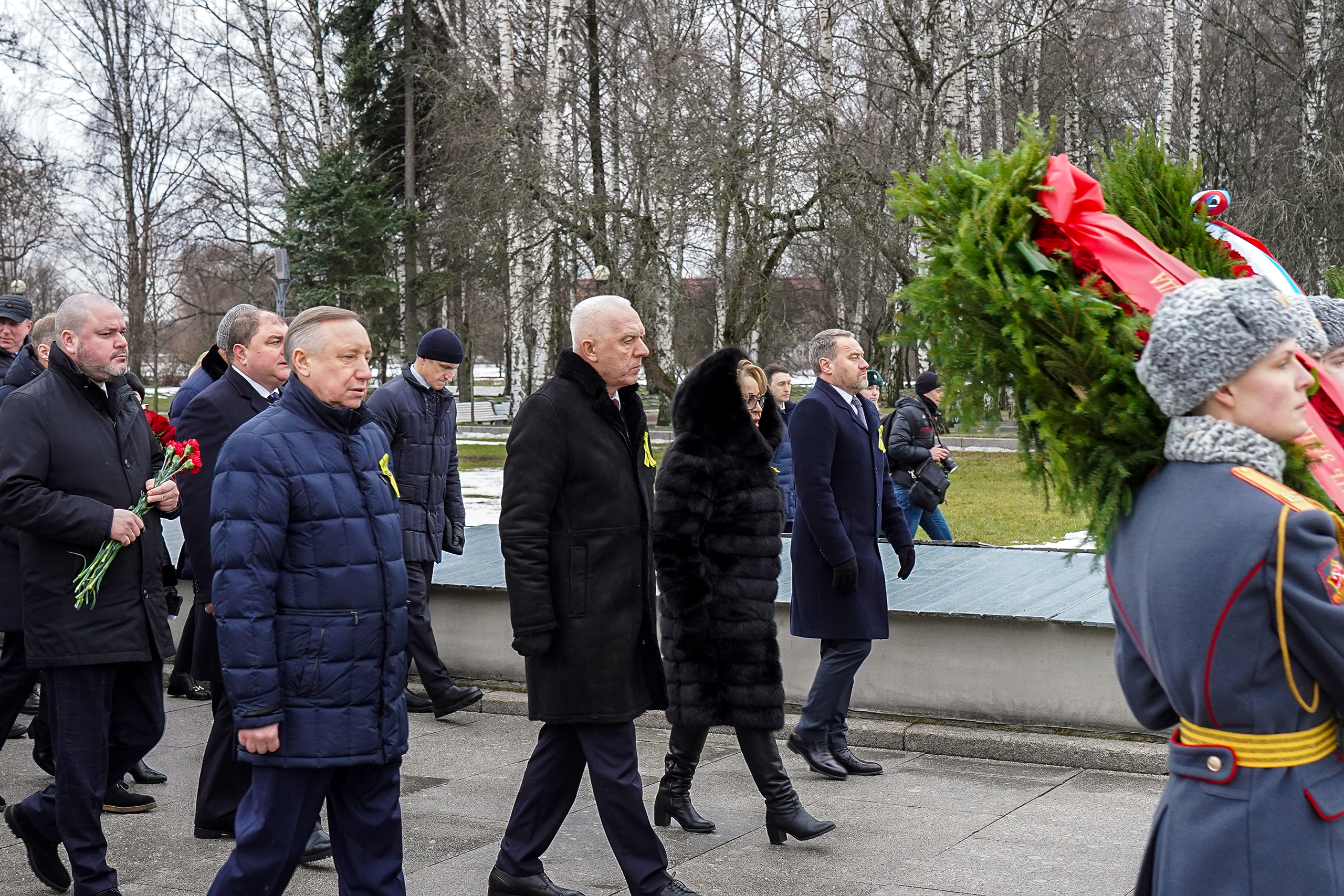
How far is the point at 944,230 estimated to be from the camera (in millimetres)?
3039

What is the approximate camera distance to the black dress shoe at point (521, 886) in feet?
15.6

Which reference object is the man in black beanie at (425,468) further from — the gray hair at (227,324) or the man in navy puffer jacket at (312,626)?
the man in navy puffer jacket at (312,626)

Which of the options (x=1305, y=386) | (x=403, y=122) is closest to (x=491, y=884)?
(x=1305, y=386)

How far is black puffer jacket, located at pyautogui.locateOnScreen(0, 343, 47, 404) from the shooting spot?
6723mm

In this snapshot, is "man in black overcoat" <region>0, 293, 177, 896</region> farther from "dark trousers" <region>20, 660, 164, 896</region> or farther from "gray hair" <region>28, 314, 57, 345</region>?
"gray hair" <region>28, 314, 57, 345</region>

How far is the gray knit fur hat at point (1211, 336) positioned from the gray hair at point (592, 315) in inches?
98.1

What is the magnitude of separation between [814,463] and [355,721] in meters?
2.84

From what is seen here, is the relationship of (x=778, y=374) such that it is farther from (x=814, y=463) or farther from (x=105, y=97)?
(x=105, y=97)

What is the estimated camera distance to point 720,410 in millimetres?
5535

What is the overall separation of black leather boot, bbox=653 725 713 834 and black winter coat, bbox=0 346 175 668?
6.67ft

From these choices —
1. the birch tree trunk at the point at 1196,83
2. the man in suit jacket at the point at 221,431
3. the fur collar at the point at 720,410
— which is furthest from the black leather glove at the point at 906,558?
the birch tree trunk at the point at 1196,83

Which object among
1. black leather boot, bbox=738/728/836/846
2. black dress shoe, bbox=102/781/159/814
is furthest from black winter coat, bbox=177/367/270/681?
black leather boot, bbox=738/728/836/846

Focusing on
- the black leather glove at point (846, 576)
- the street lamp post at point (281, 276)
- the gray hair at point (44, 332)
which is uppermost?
the street lamp post at point (281, 276)

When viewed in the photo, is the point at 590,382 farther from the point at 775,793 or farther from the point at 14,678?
the point at 14,678
